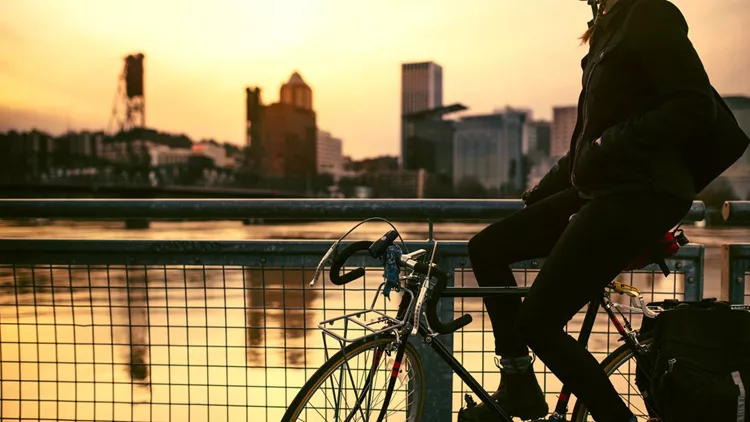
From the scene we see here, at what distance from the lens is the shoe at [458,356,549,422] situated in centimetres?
250

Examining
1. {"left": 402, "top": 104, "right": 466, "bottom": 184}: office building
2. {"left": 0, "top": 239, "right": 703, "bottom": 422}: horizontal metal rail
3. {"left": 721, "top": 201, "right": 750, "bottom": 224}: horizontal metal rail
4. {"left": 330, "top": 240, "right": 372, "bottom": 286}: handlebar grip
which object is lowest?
{"left": 0, "top": 239, "right": 703, "bottom": 422}: horizontal metal rail

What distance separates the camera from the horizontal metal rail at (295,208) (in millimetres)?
2932

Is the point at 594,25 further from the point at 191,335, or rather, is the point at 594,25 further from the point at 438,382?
the point at 191,335

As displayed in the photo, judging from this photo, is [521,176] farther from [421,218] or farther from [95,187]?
[421,218]

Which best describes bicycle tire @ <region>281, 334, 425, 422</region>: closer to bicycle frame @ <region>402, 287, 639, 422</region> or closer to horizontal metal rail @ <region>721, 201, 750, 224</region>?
bicycle frame @ <region>402, 287, 639, 422</region>

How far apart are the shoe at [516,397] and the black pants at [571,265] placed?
0.16 ft

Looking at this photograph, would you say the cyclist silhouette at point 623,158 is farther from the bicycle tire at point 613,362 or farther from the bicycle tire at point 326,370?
the bicycle tire at point 326,370

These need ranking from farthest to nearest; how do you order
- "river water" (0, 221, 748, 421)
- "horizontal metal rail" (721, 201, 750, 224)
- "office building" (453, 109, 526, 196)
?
"office building" (453, 109, 526, 196), "river water" (0, 221, 748, 421), "horizontal metal rail" (721, 201, 750, 224)

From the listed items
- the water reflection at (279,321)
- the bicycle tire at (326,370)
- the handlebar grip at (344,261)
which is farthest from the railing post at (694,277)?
the water reflection at (279,321)

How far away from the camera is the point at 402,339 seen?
2.31 m

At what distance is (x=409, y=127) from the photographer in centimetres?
15238

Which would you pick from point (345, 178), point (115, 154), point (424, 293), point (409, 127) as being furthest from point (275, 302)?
point (409, 127)

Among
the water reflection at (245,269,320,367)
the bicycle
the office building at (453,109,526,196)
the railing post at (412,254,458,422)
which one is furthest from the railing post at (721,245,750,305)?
the office building at (453,109,526,196)

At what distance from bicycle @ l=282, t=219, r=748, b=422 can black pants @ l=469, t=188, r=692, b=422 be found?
183mm
